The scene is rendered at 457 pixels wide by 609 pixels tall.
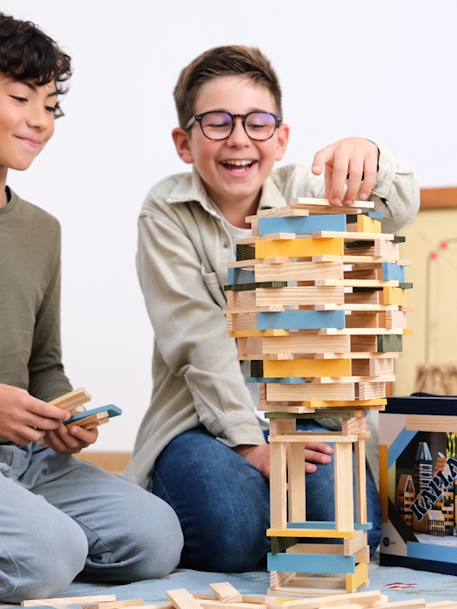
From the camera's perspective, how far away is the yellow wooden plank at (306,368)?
1.48 metres

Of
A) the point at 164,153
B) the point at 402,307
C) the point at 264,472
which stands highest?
the point at 164,153

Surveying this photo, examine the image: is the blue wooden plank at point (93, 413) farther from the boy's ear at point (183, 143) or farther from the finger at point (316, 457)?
the boy's ear at point (183, 143)

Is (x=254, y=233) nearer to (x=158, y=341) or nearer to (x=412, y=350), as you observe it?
(x=158, y=341)

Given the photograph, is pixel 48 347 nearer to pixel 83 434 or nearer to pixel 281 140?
pixel 83 434

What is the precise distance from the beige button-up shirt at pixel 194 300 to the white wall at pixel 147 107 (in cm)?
114

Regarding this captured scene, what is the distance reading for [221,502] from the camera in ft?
5.87

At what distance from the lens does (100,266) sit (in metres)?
3.29

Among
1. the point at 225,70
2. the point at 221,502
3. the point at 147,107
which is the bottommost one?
the point at 221,502

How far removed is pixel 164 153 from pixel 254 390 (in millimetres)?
1482

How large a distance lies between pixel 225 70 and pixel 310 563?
0.96m

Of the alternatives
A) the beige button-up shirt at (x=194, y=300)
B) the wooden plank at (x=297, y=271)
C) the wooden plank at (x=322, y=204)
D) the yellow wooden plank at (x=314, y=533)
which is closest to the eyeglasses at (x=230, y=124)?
the beige button-up shirt at (x=194, y=300)

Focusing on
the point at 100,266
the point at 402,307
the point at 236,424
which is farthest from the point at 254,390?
the point at 100,266

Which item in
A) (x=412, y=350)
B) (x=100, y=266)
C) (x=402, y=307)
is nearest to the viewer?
(x=402, y=307)

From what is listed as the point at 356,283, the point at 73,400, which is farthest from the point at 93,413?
the point at 356,283
